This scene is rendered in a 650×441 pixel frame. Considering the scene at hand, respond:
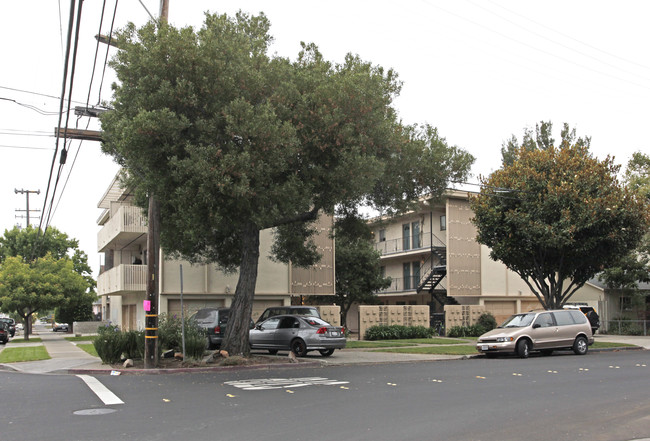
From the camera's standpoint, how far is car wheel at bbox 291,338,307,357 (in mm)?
20344

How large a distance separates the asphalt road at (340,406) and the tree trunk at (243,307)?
236 cm

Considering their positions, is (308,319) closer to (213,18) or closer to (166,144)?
(166,144)

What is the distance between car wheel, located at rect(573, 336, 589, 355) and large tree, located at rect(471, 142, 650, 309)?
12.2ft

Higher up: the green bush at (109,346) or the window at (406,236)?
the window at (406,236)

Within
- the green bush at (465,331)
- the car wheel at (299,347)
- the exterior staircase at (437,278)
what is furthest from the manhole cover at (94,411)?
the exterior staircase at (437,278)

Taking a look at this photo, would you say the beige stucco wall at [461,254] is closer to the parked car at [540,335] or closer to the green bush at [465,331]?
the green bush at [465,331]

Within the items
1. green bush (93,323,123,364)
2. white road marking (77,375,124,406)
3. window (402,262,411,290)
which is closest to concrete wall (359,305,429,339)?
window (402,262,411,290)

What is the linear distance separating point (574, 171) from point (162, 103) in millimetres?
16828

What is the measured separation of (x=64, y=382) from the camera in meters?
14.5

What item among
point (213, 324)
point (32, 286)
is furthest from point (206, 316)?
point (32, 286)

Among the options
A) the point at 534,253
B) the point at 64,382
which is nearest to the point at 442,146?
the point at 534,253

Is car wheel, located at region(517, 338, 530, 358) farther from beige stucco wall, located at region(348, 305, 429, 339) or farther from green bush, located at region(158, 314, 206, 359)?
beige stucco wall, located at region(348, 305, 429, 339)

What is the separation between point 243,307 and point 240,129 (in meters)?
6.23

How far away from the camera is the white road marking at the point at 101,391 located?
36.4 feet
